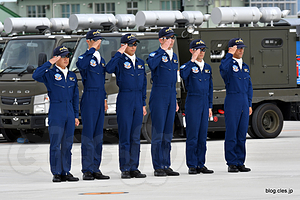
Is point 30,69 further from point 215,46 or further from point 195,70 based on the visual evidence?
point 195,70

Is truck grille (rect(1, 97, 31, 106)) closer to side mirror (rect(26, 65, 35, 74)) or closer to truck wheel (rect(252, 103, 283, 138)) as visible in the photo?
side mirror (rect(26, 65, 35, 74))

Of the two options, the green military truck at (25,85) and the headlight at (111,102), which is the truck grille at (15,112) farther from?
the headlight at (111,102)

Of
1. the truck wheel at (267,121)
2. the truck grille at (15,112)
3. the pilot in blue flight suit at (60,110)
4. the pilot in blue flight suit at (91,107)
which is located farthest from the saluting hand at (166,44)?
the truck wheel at (267,121)

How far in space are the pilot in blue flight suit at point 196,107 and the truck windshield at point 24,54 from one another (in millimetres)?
6575

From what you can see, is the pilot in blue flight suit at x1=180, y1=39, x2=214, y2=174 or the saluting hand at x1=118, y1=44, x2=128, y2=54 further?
the pilot in blue flight suit at x1=180, y1=39, x2=214, y2=174

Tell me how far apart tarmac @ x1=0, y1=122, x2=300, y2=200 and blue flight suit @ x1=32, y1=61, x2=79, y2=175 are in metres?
0.36

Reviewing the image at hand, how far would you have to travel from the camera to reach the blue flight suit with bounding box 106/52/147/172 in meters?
10.5

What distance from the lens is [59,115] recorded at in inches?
399

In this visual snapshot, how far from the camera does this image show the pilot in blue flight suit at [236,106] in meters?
11.4

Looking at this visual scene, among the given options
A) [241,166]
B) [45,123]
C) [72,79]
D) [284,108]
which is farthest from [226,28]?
[72,79]

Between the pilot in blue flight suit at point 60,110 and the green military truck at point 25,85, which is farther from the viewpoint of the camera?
the green military truck at point 25,85

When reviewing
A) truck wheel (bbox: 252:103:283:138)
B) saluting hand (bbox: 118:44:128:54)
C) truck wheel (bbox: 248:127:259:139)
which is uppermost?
saluting hand (bbox: 118:44:128:54)

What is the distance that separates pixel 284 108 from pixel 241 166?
752 cm

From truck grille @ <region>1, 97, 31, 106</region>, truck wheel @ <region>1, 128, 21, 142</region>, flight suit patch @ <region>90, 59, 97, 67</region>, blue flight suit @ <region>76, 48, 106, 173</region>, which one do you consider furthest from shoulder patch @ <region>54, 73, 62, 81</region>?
truck wheel @ <region>1, 128, 21, 142</region>
